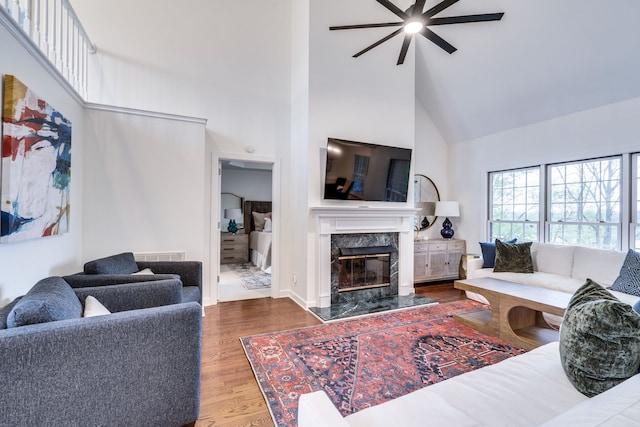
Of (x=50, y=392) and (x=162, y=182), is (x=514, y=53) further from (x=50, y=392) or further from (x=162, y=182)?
(x=50, y=392)

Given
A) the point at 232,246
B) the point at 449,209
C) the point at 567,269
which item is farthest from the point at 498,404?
the point at 232,246

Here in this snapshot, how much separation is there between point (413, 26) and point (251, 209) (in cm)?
560

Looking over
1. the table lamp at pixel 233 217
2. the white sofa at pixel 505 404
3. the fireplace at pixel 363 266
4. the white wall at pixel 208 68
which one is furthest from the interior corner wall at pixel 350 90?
the table lamp at pixel 233 217

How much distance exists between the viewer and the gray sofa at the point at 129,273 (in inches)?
86.0

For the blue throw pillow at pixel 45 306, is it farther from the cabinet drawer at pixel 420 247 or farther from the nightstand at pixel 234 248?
the nightstand at pixel 234 248

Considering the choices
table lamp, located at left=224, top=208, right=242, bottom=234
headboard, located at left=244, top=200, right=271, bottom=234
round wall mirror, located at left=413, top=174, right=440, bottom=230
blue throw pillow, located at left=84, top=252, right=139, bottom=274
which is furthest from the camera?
headboard, located at left=244, top=200, right=271, bottom=234

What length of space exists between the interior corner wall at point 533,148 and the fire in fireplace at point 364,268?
209 centimetres

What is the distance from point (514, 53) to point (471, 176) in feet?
6.80

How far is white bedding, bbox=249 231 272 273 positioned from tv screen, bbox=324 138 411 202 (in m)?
2.16

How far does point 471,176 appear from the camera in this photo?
206 inches

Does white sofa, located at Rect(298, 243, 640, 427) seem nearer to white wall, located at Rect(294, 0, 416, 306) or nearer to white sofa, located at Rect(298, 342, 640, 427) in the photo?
white sofa, located at Rect(298, 342, 640, 427)

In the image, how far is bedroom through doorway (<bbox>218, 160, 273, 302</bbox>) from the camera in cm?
562

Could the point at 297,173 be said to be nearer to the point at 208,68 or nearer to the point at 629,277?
the point at 208,68

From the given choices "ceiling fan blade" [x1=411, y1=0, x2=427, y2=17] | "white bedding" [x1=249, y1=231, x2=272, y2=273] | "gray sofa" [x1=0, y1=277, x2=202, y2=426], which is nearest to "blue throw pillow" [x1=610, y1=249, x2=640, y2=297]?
"ceiling fan blade" [x1=411, y1=0, x2=427, y2=17]
